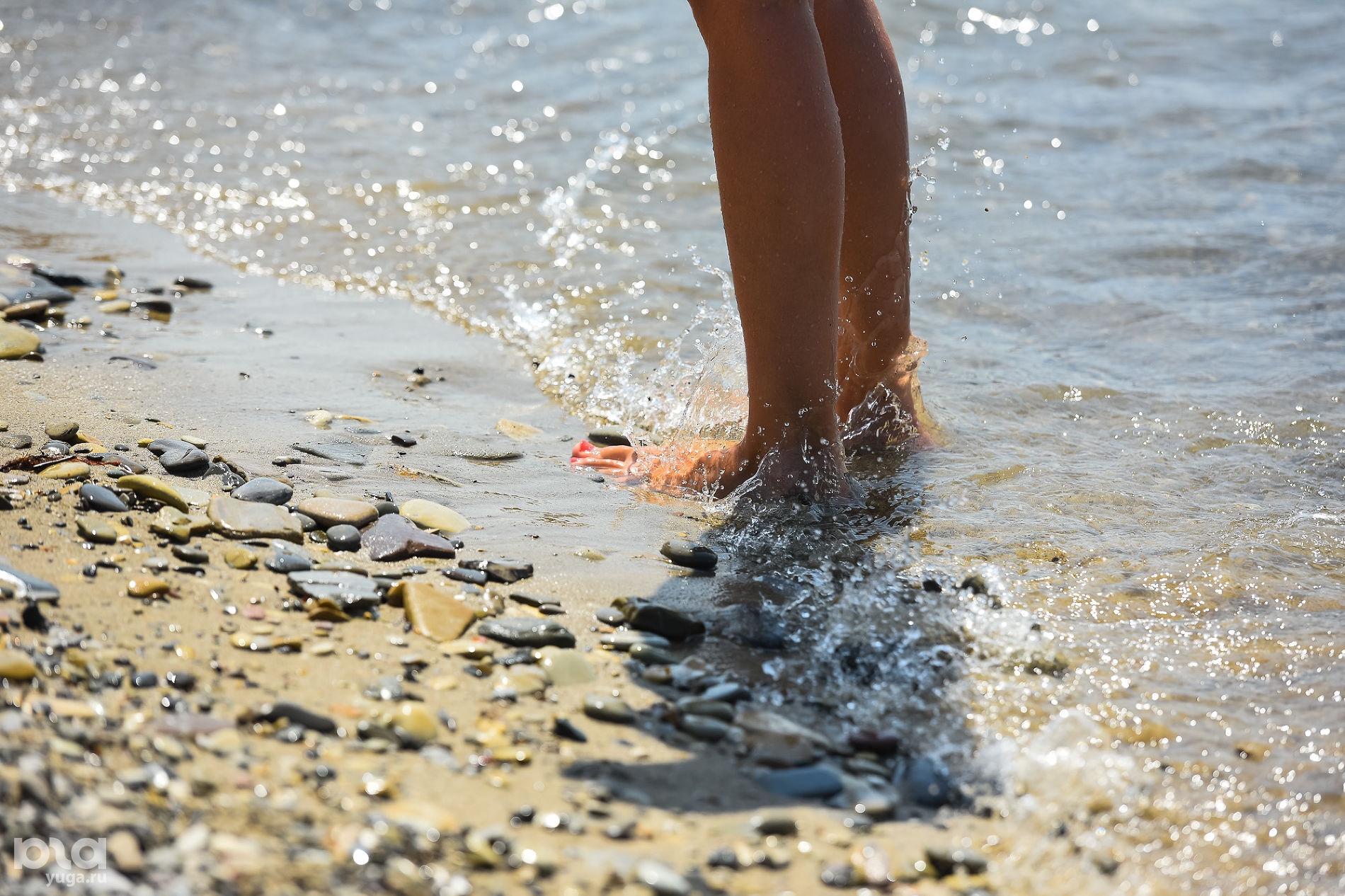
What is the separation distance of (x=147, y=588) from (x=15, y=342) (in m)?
1.39

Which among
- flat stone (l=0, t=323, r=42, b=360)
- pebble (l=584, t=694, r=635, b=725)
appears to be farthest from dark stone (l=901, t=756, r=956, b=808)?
flat stone (l=0, t=323, r=42, b=360)

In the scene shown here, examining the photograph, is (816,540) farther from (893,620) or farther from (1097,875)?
(1097,875)

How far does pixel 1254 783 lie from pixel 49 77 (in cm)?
687

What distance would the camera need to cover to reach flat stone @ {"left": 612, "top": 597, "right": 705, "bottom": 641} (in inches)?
70.3

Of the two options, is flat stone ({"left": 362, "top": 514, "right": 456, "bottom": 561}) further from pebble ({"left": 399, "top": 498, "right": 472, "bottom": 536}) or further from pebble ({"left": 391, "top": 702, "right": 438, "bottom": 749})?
pebble ({"left": 391, "top": 702, "right": 438, "bottom": 749})

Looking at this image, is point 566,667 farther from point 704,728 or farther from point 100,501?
point 100,501

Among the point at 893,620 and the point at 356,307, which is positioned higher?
the point at 356,307

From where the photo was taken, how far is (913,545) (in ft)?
7.10

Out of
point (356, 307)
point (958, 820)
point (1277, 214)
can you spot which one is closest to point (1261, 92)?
point (1277, 214)

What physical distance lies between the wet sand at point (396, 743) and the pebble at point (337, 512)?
0.35 ft

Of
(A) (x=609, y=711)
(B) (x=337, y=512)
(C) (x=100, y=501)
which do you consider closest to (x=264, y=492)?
(B) (x=337, y=512)

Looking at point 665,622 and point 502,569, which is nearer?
point 665,622

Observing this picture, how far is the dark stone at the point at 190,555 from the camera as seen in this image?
5.75 ft

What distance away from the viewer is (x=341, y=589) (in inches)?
68.5
